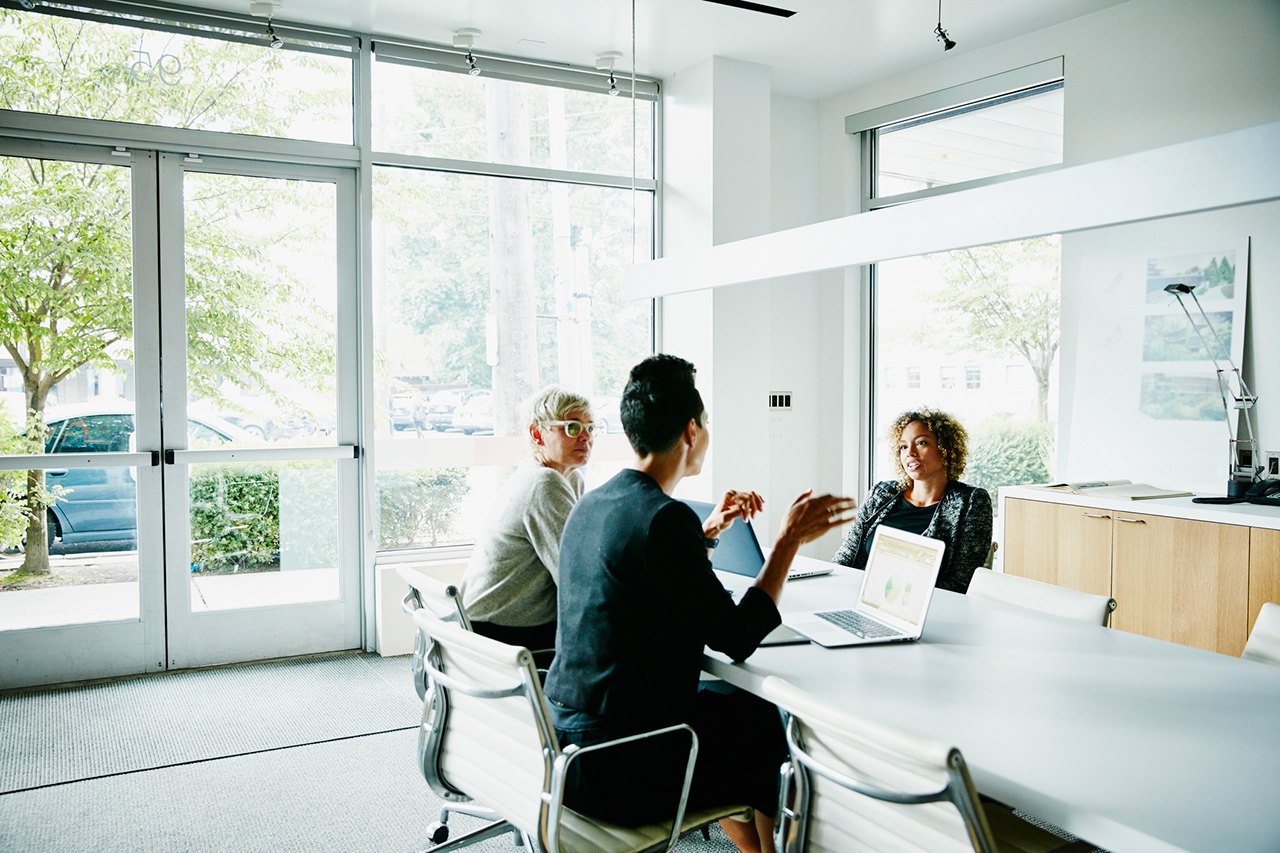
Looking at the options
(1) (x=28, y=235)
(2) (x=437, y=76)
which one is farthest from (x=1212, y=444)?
(1) (x=28, y=235)

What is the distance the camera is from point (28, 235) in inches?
161


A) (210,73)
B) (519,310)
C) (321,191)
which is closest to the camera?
(210,73)

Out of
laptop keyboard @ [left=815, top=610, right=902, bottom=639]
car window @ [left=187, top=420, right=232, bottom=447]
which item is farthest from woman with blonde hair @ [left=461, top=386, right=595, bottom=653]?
car window @ [left=187, top=420, right=232, bottom=447]

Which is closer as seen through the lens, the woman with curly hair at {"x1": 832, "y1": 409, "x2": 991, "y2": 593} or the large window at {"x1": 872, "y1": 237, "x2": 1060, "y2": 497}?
the woman with curly hair at {"x1": 832, "y1": 409, "x2": 991, "y2": 593}

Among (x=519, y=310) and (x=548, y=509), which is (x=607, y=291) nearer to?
(x=519, y=310)

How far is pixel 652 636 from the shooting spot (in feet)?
6.26

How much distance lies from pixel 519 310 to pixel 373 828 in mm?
2946

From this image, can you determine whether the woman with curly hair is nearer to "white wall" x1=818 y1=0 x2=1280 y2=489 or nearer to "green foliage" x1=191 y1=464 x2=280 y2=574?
"white wall" x1=818 y1=0 x2=1280 y2=489

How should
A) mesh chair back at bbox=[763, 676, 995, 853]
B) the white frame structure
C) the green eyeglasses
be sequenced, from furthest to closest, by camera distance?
1. the white frame structure
2. the green eyeglasses
3. mesh chair back at bbox=[763, 676, 995, 853]

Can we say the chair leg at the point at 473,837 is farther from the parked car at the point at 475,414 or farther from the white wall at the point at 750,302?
the white wall at the point at 750,302

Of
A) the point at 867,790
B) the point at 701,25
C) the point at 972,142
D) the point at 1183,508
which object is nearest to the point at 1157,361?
the point at 1183,508

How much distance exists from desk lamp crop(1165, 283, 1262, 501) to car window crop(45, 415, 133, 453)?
4740mm

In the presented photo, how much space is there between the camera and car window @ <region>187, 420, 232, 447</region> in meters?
4.45

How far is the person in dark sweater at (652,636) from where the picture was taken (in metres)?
1.88
